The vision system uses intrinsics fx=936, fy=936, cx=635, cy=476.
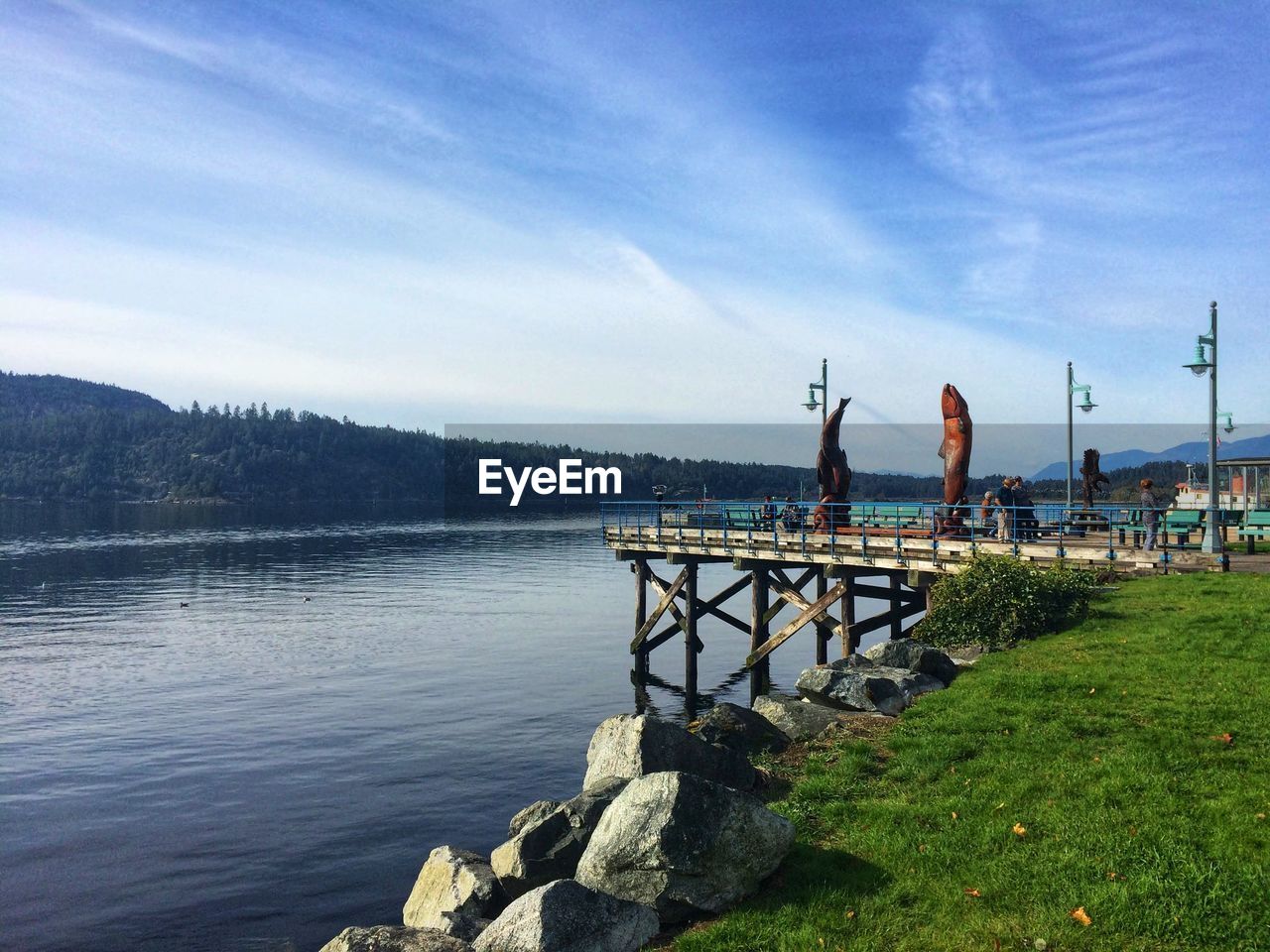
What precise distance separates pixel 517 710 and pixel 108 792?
1093 centimetres

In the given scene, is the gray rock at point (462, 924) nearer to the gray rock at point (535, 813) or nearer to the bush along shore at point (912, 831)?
the bush along shore at point (912, 831)

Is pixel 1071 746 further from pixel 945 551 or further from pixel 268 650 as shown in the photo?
pixel 268 650

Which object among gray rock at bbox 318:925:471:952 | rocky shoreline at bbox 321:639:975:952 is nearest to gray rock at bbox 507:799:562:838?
rocky shoreline at bbox 321:639:975:952

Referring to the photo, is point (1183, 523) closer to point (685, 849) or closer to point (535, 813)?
point (535, 813)

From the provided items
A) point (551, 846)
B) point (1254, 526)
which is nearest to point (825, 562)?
point (1254, 526)

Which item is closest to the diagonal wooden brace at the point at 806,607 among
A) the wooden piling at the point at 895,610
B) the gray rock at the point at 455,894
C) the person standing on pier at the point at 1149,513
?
the wooden piling at the point at 895,610

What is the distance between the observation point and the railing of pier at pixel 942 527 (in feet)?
81.7

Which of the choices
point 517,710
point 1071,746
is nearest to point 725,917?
point 1071,746

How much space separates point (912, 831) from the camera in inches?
372

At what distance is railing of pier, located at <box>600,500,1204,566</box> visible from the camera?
980 inches

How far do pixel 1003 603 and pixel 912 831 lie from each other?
1163 cm

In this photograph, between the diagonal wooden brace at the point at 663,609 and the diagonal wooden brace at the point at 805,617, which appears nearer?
the diagonal wooden brace at the point at 805,617

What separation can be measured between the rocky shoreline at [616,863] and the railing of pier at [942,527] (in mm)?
15196

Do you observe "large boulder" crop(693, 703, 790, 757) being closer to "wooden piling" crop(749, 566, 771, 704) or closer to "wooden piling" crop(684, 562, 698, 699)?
"wooden piling" crop(749, 566, 771, 704)
